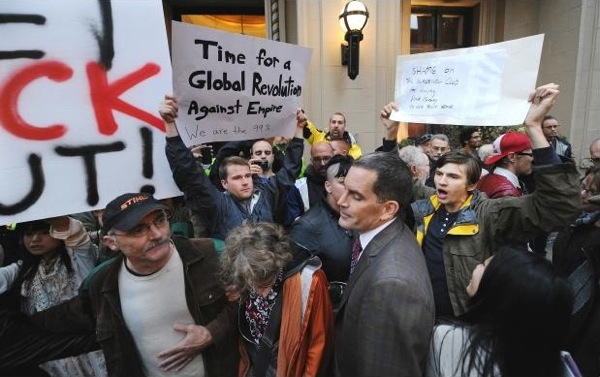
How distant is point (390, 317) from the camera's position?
4.15ft

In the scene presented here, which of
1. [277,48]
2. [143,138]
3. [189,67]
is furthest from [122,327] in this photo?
[277,48]

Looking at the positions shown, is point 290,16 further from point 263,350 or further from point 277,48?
point 263,350

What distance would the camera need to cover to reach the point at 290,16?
21.8ft

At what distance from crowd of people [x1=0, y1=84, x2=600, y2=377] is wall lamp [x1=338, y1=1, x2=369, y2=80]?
435 centimetres

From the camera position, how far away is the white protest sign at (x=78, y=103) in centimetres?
169

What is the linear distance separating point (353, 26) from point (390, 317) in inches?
221

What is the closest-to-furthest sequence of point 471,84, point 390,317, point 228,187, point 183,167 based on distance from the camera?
point 390,317 < point 183,167 < point 471,84 < point 228,187

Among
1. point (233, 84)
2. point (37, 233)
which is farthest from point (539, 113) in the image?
point (37, 233)

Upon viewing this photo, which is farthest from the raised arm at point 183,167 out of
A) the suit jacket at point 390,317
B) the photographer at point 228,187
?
the suit jacket at point 390,317

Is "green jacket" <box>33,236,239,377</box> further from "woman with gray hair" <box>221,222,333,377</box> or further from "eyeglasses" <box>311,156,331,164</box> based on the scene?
"eyeglasses" <box>311,156,331,164</box>

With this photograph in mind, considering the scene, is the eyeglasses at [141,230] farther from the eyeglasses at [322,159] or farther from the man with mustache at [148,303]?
→ the eyeglasses at [322,159]

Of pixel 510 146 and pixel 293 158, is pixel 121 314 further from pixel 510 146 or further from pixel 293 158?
pixel 510 146

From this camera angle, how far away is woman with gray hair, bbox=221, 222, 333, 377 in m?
1.68

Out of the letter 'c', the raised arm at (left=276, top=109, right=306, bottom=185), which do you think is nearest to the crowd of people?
the letter 'c'
